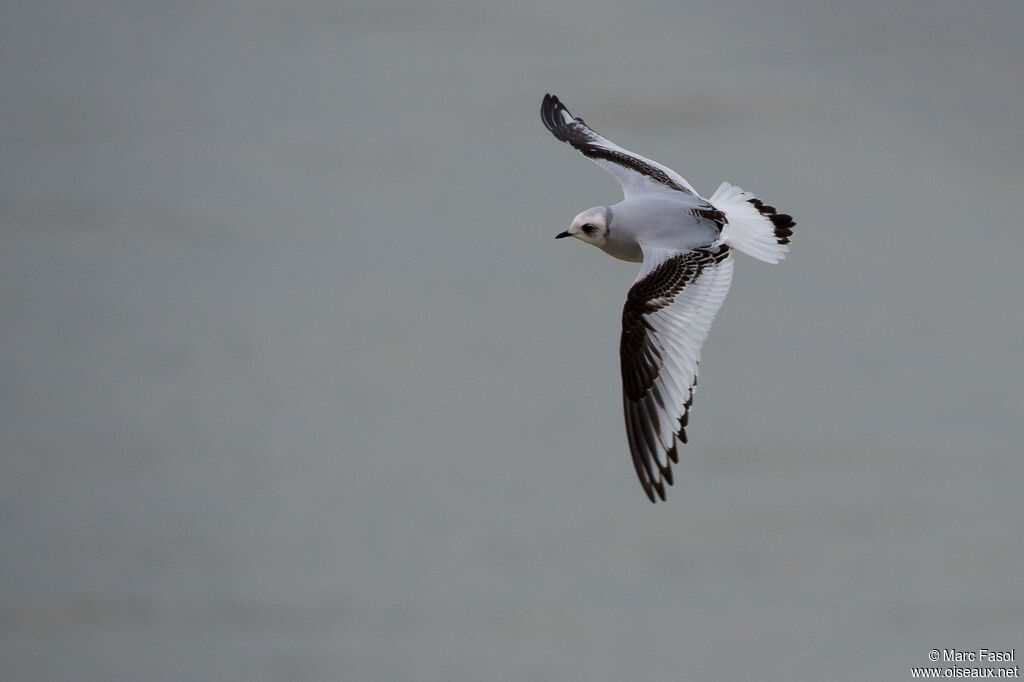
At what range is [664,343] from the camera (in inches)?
199

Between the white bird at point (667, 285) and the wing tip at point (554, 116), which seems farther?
the wing tip at point (554, 116)

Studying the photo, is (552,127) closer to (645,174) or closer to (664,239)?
(645,174)

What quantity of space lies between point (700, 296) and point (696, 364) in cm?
20

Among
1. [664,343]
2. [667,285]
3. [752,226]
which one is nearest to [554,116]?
[752,226]

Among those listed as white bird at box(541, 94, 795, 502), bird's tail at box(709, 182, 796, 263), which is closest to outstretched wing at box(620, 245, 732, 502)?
white bird at box(541, 94, 795, 502)

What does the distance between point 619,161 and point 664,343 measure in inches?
41.6

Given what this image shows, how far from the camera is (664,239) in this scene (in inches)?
206

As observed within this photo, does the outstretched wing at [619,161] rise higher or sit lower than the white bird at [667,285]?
higher

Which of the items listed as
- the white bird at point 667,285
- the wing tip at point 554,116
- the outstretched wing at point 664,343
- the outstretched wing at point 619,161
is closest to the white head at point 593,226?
the white bird at point 667,285

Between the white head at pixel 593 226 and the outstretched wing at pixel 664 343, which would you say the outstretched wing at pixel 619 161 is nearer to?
the white head at pixel 593 226

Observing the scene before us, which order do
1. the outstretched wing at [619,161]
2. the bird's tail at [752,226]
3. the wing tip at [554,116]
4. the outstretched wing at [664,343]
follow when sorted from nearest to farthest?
the outstretched wing at [664,343], the bird's tail at [752,226], the outstretched wing at [619,161], the wing tip at [554,116]

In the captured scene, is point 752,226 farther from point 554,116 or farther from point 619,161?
point 554,116

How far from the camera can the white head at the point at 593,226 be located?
524 centimetres

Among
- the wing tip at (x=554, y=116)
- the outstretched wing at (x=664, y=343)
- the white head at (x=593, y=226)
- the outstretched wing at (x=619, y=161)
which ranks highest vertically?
the wing tip at (x=554, y=116)
